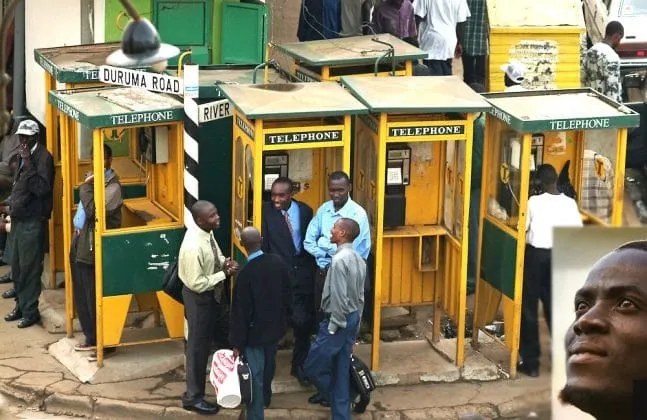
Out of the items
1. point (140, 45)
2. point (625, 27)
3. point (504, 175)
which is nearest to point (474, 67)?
point (625, 27)

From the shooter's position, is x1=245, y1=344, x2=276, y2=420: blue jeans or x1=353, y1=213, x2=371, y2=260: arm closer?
x1=245, y1=344, x2=276, y2=420: blue jeans

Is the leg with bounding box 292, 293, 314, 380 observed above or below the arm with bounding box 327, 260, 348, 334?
below

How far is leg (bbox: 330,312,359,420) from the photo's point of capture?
8.27 meters

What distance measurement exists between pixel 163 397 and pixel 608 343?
25.4ft

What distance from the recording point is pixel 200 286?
832 cm

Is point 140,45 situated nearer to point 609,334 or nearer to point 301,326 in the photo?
point 301,326

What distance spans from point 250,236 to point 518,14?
5.97 metres

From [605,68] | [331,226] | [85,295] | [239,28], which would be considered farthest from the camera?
[605,68]

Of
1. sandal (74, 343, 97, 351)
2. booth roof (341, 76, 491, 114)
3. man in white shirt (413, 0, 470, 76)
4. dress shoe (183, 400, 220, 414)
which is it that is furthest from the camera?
man in white shirt (413, 0, 470, 76)

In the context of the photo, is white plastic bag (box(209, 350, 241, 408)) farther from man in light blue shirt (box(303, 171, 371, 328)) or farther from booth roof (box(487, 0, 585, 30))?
booth roof (box(487, 0, 585, 30))

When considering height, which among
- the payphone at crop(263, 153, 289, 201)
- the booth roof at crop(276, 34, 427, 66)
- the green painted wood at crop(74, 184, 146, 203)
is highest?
the booth roof at crop(276, 34, 427, 66)

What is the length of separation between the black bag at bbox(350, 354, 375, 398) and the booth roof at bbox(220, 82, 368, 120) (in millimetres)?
1750

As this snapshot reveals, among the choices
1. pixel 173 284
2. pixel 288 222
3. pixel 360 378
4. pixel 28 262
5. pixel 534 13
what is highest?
pixel 534 13

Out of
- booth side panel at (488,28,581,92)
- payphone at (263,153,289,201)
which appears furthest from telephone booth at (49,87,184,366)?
booth side panel at (488,28,581,92)
